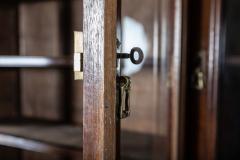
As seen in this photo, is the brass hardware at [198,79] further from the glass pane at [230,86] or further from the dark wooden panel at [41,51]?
the dark wooden panel at [41,51]

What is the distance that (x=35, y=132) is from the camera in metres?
0.88

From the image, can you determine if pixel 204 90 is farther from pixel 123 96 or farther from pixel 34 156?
pixel 34 156

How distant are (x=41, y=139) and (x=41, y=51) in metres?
0.41

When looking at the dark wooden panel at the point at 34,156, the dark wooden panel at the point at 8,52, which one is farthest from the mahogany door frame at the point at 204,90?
the dark wooden panel at the point at 8,52

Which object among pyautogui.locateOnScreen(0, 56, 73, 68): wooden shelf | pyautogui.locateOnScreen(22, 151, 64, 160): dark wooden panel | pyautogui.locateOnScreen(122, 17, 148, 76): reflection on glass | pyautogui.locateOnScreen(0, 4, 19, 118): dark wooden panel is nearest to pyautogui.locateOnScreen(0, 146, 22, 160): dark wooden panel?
pyautogui.locateOnScreen(22, 151, 64, 160): dark wooden panel

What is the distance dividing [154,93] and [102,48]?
547 millimetres

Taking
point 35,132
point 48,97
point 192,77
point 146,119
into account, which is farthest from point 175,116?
point 48,97

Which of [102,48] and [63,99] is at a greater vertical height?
[102,48]

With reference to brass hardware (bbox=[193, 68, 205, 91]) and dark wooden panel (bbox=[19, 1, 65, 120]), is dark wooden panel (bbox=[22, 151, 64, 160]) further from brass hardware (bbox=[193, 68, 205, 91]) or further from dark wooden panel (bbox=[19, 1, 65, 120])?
brass hardware (bbox=[193, 68, 205, 91])

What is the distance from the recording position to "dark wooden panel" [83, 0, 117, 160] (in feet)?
1.28

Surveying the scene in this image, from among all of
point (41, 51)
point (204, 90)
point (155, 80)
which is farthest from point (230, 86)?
point (41, 51)

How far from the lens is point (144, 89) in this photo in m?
0.98

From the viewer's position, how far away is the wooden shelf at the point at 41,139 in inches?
30.2

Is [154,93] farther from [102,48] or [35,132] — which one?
[102,48]
